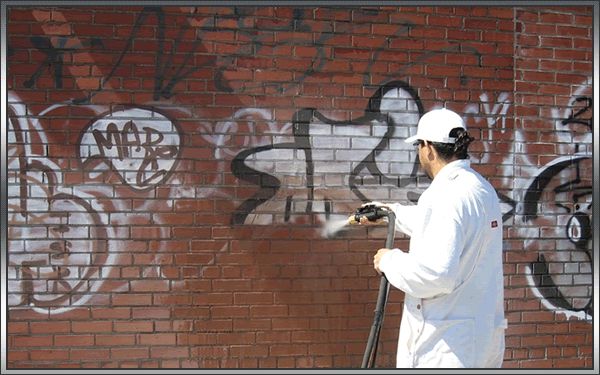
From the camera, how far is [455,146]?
3.41m

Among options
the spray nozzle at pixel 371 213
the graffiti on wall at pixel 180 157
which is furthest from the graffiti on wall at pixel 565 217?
the spray nozzle at pixel 371 213

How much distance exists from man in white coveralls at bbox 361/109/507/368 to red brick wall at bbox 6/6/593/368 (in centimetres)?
168

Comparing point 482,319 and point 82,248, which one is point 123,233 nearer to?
point 82,248

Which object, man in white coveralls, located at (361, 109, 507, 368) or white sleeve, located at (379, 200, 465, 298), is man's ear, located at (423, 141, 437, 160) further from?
white sleeve, located at (379, 200, 465, 298)

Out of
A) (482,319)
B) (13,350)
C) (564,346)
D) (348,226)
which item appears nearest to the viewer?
(482,319)

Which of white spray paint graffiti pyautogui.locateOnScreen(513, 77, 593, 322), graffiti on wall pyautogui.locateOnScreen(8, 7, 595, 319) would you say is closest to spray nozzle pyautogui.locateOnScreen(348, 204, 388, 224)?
graffiti on wall pyautogui.locateOnScreen(8, 7, 595, 319)

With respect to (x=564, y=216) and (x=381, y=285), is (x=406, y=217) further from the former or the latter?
(x=564, y=216)

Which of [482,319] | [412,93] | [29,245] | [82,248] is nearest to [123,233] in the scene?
[82,248]

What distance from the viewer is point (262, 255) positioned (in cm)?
495

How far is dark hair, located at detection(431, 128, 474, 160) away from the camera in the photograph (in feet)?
11.2

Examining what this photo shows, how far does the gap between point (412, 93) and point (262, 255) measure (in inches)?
59.4

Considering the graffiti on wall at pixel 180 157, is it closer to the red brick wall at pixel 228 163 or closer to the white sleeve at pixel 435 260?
the red brick wall at pixel 228 163

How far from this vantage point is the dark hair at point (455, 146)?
3410 mm

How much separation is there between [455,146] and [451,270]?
0.60 metres
